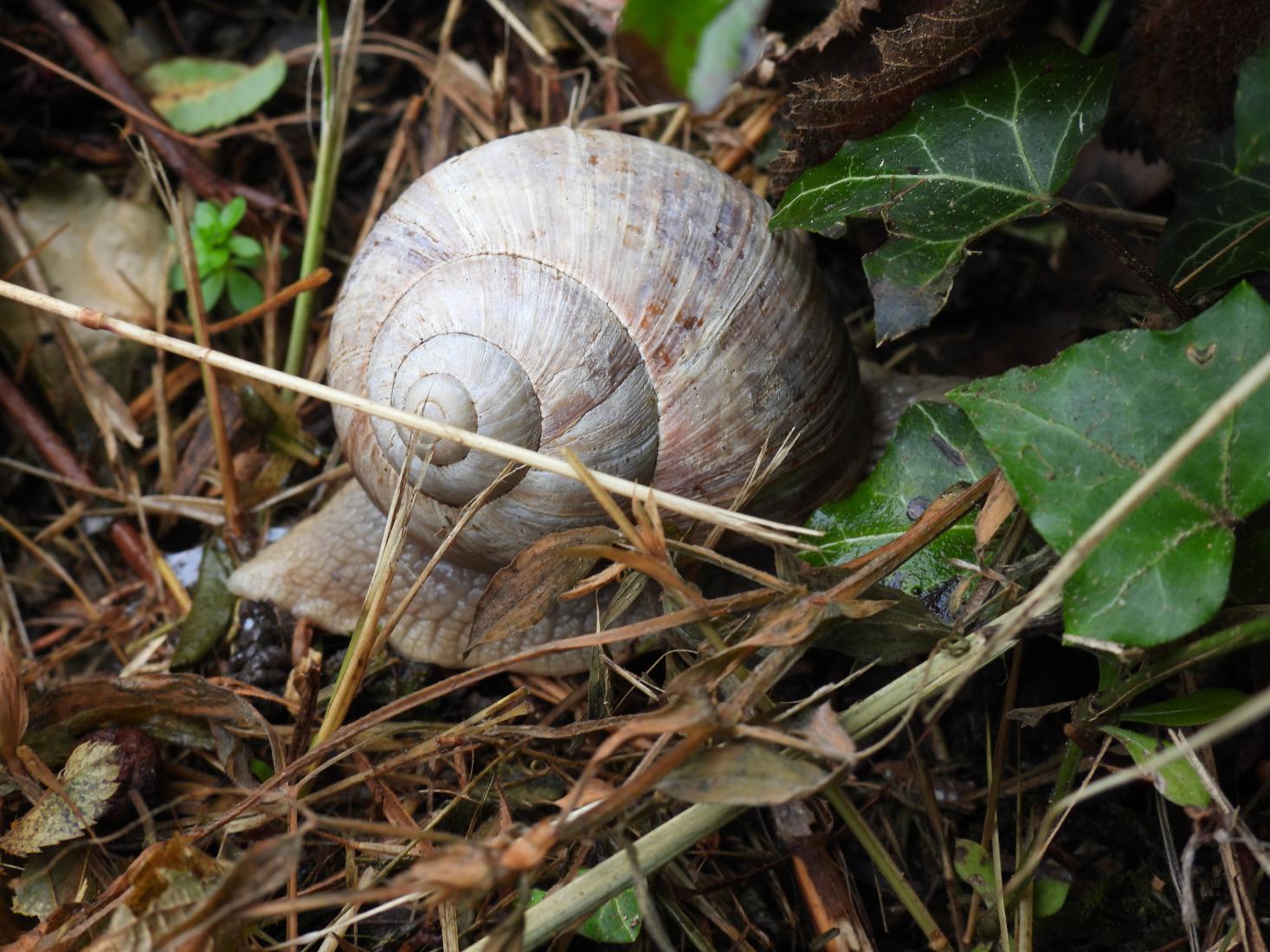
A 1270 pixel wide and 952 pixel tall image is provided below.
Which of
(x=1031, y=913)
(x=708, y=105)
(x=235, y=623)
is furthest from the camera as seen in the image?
(x=708, y=105)

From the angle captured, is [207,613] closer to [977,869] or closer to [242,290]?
[242,290]

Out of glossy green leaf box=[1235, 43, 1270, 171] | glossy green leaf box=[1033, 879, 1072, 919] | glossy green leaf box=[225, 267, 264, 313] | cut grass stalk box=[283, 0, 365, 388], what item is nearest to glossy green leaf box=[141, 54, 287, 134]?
cut grass stalk box=[283, 0, 365, 388]

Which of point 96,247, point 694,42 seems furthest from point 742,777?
point 96,247

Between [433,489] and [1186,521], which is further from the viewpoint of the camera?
[433,489]

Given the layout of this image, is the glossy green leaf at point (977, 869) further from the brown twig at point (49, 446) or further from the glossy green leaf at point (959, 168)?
the brown twig at point (49, 446)

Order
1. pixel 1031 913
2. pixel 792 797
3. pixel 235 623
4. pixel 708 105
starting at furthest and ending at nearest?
pixel 708 105 < pixel 235 623 < pixel 1031 913 < pixel 792 797

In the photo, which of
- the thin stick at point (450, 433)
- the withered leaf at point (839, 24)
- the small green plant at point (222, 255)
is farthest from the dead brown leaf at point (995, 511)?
the small green plant at point (222, 255)

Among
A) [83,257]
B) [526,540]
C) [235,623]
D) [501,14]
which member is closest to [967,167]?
[526,540]

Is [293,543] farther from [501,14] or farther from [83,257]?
[501,14]

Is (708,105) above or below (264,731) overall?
above
